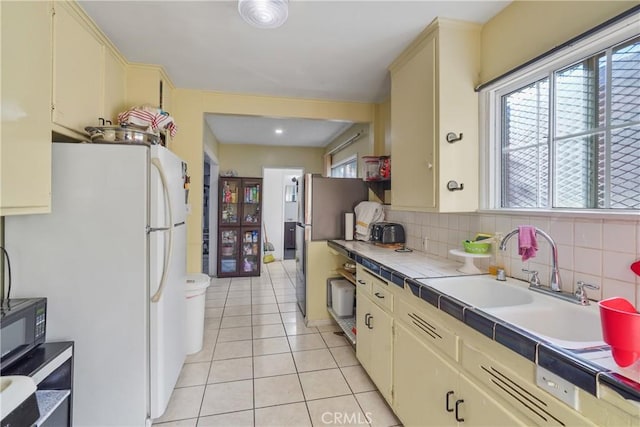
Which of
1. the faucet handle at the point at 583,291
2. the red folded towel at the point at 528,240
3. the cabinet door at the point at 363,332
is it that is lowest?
the cabinet door at the point at 363,332

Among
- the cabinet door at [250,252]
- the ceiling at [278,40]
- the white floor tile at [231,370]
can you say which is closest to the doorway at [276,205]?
the cabinet door at [250,252]

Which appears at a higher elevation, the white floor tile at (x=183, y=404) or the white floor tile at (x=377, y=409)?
the white floor tile at (x=377, y=409)

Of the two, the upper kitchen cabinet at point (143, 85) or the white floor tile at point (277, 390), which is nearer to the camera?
the white floor tile at point (277, 390)

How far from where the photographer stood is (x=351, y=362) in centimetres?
246

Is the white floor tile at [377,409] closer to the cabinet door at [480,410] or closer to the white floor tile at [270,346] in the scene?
the cabinet door at [480,410]

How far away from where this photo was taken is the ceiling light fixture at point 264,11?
1.59 metres

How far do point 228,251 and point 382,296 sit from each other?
13.1 feet

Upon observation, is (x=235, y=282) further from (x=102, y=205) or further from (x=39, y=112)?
(x=39, y=112)

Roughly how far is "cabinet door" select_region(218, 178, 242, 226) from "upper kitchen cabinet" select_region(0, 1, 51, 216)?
3.82m

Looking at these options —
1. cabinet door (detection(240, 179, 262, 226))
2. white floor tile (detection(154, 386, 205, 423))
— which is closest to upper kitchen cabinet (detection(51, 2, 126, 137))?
white floor tile (detection(154, 386, 205, 423))

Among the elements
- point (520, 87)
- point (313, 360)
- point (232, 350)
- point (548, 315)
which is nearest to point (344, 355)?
point (313, 360)

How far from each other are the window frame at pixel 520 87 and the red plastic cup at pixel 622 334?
0.60 metres

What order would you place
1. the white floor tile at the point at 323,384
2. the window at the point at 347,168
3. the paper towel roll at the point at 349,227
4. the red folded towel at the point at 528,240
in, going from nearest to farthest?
the red folded towel at the point at 528,240 → the white floor tile at the point at 323,384 → the paper towel roll at the point at 349,227 → the window at the point at 347,168

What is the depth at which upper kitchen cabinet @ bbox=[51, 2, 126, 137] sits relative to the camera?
1.62 m
